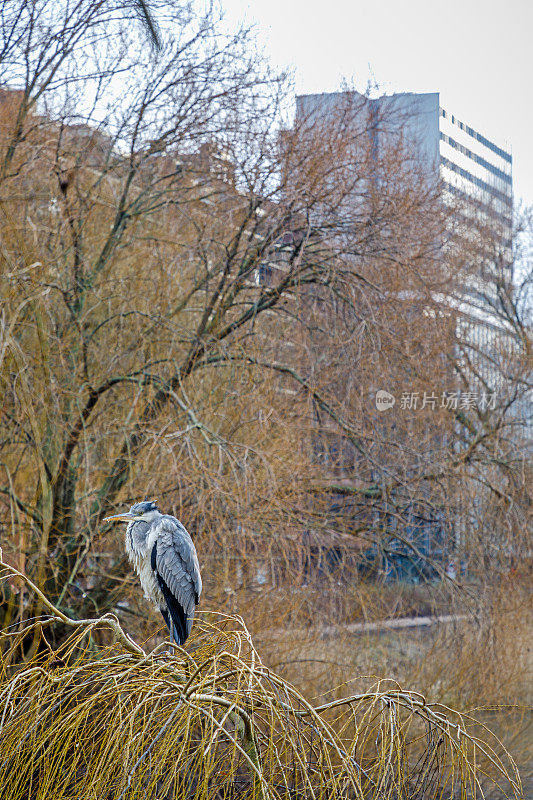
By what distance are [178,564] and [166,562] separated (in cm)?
4

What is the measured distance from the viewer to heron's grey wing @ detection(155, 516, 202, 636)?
8.77 feet

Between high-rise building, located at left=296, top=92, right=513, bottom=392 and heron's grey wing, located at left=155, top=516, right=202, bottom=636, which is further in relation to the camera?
high-rise building, located at left=296, top=92, right=513, bottom=392

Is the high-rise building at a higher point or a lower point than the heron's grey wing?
higher

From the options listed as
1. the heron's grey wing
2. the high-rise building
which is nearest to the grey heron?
the heron's grey wing

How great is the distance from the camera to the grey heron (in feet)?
8.79

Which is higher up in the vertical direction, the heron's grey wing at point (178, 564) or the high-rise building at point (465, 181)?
the high-rise building at point (465, 181)

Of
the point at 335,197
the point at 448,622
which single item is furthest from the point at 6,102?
the point at 448,622

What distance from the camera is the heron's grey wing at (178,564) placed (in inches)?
105

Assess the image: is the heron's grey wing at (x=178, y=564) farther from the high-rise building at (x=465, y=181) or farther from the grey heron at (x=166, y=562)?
the high-rise building at (x=465, y=181)

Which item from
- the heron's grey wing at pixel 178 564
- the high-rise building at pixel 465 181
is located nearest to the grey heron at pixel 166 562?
the heron's grey wing at pixel 178 564

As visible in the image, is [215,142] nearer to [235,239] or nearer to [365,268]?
[235,239]

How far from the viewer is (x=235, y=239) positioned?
6.68 meters

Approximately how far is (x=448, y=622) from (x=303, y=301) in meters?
2.94

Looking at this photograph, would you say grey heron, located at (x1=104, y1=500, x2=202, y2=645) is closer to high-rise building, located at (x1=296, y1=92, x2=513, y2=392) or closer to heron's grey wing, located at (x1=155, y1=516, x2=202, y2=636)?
heron's grey wing, located at (x1=155, y1=516, x2=202, y2=636)
